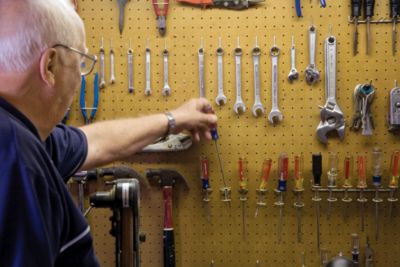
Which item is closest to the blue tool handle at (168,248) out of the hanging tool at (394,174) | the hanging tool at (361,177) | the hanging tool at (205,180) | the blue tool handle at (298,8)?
the hanging tool at (205,180)

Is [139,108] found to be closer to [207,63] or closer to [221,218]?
[207,63]

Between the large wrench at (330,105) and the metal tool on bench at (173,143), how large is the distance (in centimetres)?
51

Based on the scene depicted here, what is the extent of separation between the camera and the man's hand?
1762 millimetres

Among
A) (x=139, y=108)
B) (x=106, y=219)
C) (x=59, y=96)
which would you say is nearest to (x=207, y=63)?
(x=139, y=108)

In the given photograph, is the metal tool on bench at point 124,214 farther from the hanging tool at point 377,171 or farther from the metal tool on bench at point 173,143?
the hanging tool at point 377,171

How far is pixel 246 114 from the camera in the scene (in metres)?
1.91

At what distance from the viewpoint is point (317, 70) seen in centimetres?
187

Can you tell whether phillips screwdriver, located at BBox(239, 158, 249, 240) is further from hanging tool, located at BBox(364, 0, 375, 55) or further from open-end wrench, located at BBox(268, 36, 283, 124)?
hanging tool, located at BBox(364, 0, 375, 55)

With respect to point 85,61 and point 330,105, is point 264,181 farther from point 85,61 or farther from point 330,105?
point 85,61

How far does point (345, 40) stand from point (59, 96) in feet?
3.94

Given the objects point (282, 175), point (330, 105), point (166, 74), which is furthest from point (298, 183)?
point (166, 74)

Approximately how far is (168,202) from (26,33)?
3.52 ft

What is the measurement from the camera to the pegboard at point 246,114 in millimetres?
1876

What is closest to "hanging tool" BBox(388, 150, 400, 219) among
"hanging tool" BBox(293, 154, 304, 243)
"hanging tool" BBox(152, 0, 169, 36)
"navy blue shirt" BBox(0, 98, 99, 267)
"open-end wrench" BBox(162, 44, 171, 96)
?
"hanging tool" BBox(293, 154, 304, 243)
